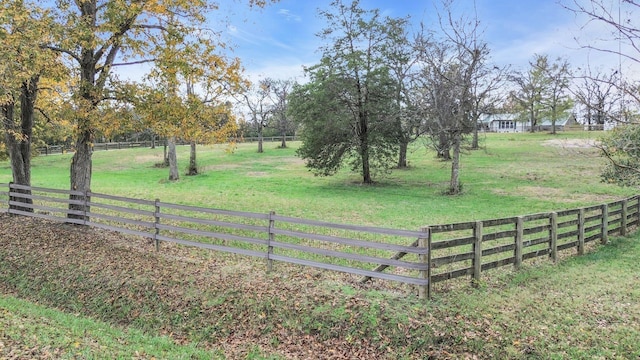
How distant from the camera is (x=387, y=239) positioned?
36.8ft

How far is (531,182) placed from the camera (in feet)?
75.0

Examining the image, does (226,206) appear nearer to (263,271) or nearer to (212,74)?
(212,74)

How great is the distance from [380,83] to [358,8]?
4546mm

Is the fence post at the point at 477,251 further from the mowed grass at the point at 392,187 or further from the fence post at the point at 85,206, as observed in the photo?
the fence post at the point at 85,206

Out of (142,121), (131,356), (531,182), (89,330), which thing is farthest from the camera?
(531,182)

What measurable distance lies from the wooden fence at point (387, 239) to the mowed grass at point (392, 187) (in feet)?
6.37

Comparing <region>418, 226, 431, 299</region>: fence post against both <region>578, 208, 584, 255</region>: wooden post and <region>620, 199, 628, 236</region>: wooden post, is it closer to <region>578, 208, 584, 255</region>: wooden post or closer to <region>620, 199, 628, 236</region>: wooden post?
<region>578, 208, 584, 255</region>: wooden post

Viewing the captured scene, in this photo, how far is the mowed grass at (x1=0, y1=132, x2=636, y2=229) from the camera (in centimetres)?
1544

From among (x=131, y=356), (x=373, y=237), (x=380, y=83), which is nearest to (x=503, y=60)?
(x=380, y=83)

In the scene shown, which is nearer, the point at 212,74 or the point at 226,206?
the point at 212,74

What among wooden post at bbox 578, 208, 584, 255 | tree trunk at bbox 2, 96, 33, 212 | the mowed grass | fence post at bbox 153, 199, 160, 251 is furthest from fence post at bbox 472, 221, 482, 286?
tree trunk at bbox 2, 96, 33, 212

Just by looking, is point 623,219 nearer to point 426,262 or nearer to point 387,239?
point 387,239

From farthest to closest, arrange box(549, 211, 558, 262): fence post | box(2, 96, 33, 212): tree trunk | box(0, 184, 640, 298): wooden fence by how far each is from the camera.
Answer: box(2, 96, 33, 212): tree trunk
box(549, 211, 558, 262): fence post
box(0, 184, 640, 298): wooden fence

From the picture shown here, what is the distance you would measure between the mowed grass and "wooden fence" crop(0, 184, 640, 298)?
1942mm
